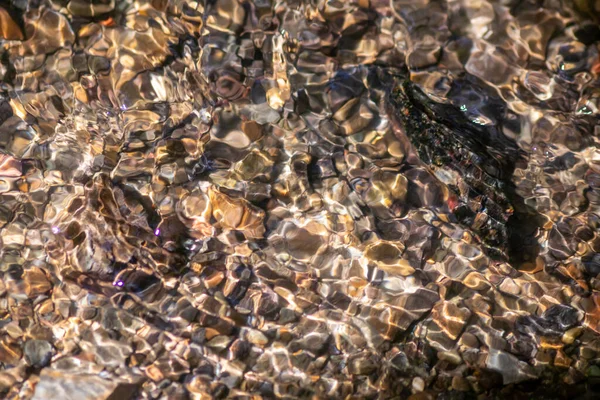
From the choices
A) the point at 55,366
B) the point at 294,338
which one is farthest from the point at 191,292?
the point at 55,366

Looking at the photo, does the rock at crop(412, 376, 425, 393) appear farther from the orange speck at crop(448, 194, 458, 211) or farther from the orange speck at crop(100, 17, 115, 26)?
the orange speck at crop(100, 17, 115, 26)

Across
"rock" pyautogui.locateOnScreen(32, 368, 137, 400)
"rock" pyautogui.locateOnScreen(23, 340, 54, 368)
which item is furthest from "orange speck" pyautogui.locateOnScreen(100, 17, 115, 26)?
"rock" pyautogui.locateOnScreen(32, 368, 137, 400)

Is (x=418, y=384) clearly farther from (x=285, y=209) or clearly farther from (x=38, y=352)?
(x=38, y=352)

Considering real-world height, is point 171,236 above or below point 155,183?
below

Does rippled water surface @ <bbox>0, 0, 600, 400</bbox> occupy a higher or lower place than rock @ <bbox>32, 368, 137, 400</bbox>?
higher

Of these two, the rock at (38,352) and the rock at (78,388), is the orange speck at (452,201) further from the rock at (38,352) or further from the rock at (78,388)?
the rock at (38,352)

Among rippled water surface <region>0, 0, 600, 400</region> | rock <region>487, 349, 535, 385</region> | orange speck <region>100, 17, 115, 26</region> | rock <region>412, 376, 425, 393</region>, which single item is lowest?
rock <region>412, 376, 425, 393</region>

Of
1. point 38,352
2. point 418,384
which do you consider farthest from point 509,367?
point 38,352

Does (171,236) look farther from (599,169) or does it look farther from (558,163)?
(599,169)
